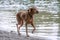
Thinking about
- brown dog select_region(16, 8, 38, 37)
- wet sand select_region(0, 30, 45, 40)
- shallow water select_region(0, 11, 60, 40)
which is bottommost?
wet sand select_region(0, 30, 45, 40)

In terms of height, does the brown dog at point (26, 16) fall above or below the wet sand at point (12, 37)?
above

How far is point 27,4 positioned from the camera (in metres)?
1.70

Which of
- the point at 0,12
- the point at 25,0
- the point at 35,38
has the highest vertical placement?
the point at 25,0

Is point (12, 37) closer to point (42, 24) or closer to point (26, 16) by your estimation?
point (26, 16)

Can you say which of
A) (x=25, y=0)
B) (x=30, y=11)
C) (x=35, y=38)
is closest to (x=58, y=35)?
(x=35, y=38)

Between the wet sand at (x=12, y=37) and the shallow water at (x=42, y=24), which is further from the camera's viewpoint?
the shallow water at (x=42, y=24)

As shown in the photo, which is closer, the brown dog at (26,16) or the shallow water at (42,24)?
the brown dog at (26,16)

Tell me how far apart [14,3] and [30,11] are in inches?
17.9

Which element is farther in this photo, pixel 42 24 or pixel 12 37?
pixel 42 24

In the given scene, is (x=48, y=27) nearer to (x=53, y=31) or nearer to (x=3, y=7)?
(x=53, y=31)

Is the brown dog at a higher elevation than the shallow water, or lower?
higher

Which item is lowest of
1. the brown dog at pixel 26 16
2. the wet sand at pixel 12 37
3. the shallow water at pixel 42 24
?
the wet sand at pixel 12 37

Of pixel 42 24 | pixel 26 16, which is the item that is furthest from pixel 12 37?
pixel 42 24

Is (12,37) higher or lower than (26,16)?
lower
